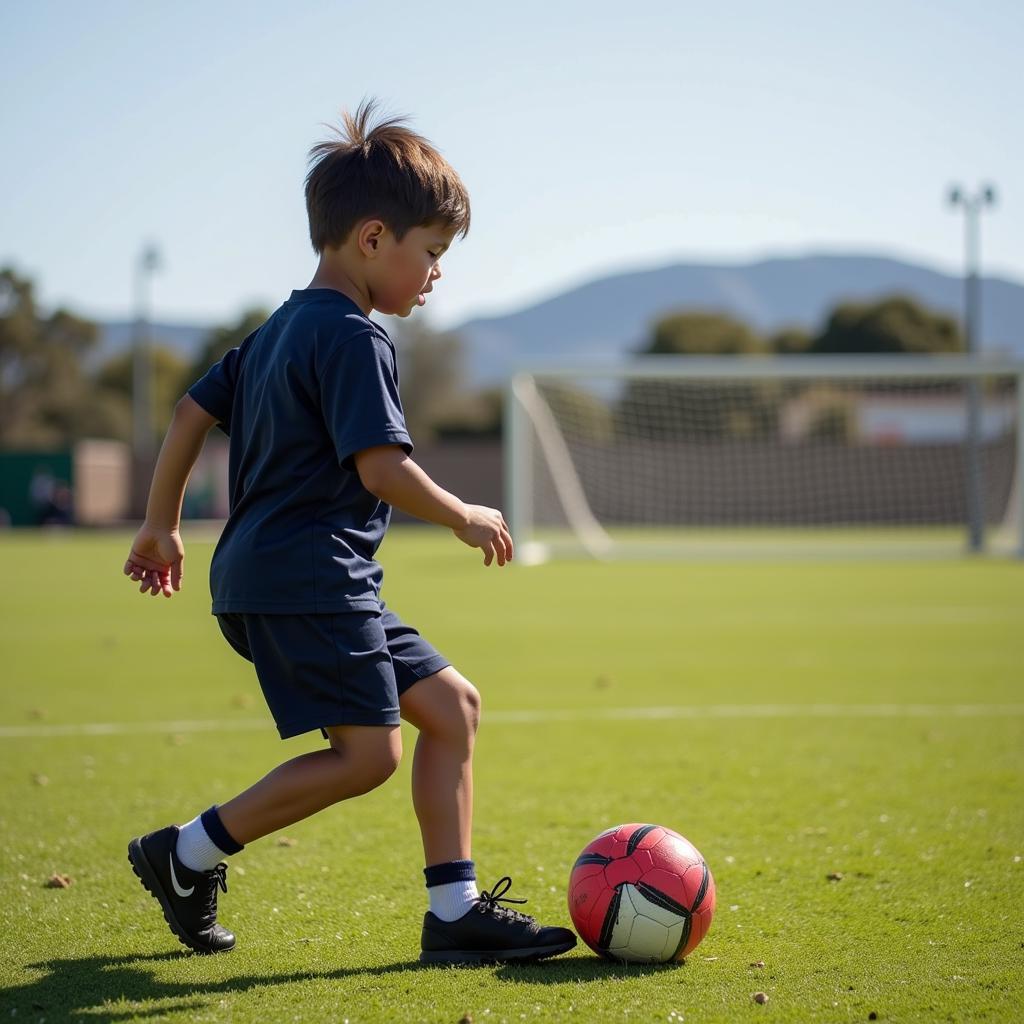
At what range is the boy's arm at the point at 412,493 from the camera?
2.94 meters

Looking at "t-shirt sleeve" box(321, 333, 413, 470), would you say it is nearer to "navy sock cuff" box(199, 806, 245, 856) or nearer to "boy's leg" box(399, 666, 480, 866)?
"boy's leg" box(399, 666, 480, 866)

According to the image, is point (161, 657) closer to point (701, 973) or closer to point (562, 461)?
point (701, 973)

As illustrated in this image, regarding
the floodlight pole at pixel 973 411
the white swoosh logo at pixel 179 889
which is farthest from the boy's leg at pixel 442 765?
the floodlight pole at pixel 973 411

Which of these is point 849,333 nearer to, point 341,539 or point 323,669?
point 341,539

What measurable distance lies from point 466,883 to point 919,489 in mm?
31759

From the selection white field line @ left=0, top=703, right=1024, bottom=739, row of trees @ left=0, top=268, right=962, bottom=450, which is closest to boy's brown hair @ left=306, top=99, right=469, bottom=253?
white field line @ left=0, top=703, right=1024, bottom=739

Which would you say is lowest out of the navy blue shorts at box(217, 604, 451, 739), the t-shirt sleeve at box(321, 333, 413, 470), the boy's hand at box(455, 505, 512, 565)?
the navy blue shorts at box(217, 604, 451, 739)

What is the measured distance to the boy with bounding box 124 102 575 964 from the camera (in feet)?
9.82

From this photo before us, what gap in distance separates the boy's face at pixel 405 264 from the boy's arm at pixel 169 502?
56 cm

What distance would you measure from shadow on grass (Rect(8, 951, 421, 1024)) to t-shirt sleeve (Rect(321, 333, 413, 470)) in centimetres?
121

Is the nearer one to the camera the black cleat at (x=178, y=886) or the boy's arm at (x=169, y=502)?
the black cleat at (x=178, y=886)

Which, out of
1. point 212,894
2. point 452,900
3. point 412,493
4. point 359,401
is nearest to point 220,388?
point 359,401

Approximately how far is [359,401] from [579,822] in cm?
230

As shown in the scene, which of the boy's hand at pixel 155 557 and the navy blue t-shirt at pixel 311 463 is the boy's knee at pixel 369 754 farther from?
the boy's hand at pixel 155 557
